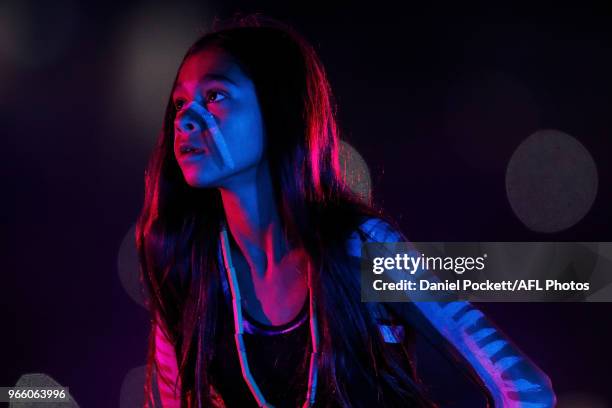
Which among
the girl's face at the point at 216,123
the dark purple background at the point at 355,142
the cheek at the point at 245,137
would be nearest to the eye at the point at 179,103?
the girl's face at the point at 216,123

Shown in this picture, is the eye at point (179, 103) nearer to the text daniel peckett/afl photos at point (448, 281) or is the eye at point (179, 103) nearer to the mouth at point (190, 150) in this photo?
the mouth at point (190, 150)

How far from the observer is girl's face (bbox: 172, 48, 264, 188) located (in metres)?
1.00

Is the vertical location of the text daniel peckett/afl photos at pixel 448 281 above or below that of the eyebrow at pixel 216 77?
below

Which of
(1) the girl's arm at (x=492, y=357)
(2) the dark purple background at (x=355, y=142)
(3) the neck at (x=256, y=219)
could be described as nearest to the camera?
(1) the girl's arm at (x=492, y=357)

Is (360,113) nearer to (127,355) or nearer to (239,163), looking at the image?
(239,163)

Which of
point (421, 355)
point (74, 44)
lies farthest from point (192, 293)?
point (74, 44)

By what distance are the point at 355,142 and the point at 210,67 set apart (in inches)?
32.2

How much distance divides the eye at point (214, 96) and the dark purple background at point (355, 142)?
817 mm

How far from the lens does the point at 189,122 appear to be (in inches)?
40.4

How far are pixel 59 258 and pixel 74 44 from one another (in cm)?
67

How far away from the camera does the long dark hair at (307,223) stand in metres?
1.04

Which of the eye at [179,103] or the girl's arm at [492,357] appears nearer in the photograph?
the girl's arm at [492,357]

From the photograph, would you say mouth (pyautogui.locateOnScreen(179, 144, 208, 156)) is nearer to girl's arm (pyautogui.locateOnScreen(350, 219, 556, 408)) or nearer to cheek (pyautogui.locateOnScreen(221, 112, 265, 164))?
cheek (pyautogui.locateOnScreen(221, 112, 265, 164))

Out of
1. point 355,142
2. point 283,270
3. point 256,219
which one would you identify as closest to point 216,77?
point 256,219
